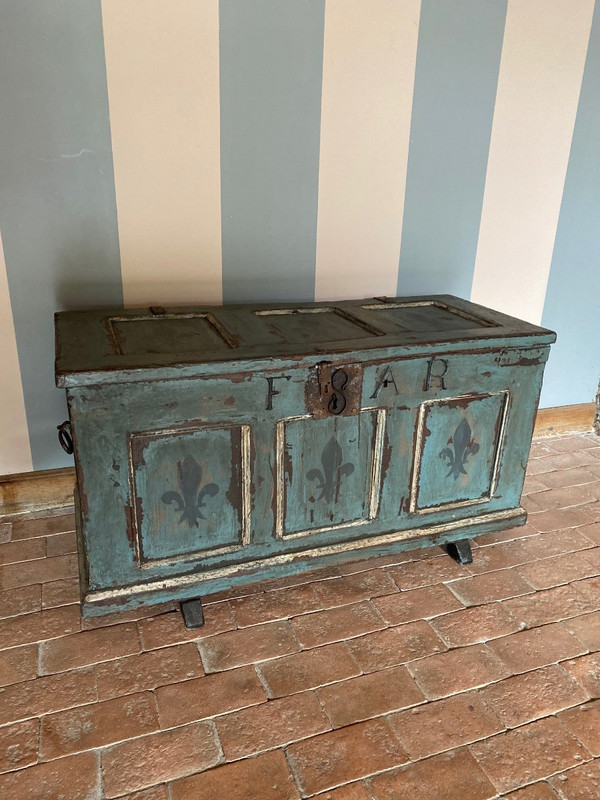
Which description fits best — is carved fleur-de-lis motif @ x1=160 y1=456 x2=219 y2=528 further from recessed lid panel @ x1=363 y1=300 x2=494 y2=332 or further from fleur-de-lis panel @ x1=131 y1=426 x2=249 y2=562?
recessed lid panel @ x1=363 y1=300 x2=494 y2=332

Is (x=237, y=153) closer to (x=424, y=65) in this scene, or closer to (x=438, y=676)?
(x=424, y=65)

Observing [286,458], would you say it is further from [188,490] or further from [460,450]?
[460,450]

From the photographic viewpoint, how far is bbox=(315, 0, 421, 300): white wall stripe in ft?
7.06

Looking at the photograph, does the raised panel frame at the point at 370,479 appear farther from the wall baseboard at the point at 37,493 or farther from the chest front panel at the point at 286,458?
the wall baseboard at the point at 37,493

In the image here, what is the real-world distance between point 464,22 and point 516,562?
194cm

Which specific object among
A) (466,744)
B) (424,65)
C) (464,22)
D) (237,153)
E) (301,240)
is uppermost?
(464,22)

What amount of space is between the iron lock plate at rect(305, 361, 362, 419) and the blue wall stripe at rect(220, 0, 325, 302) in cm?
73

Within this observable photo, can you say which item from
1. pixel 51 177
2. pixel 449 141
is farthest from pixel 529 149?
pixel 51 177

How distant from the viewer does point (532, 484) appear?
8.79ft

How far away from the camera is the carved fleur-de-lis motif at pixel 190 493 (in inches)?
67.0

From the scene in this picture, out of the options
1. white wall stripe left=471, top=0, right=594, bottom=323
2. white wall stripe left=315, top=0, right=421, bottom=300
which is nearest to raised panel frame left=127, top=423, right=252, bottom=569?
white wall stripe left=315, top=0, right=421, bottom=300

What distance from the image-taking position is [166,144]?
6.76ft

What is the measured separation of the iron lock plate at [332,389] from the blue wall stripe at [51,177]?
0.86m

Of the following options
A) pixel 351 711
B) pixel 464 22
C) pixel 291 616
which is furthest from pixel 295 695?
pixel 464 22
